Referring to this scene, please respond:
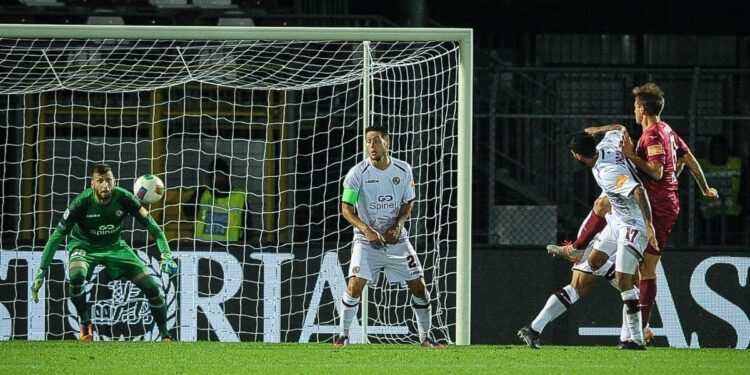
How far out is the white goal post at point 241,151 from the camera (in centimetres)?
1295

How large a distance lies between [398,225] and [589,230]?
4.71 ft

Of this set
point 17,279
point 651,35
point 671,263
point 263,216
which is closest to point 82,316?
point 17,279

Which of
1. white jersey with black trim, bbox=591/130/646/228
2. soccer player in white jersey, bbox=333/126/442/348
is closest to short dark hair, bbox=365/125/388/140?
soccer player in white jersey, bbox=333/126/442/348

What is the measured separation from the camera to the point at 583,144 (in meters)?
10.2

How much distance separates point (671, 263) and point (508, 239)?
7.14 ft

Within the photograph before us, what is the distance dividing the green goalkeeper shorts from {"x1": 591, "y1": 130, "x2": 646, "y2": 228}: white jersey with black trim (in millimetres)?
4382

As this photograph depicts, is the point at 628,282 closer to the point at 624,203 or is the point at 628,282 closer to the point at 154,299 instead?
the point at 624,203

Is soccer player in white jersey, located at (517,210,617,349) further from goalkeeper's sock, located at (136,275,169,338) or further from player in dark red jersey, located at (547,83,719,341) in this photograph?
goalkeeper's sock, located at (136,275,169,338)

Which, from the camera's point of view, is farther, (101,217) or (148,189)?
(101,217)

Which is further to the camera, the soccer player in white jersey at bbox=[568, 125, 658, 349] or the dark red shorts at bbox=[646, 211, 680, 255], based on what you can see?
the dark red shorts at bbox=[646, 211, 680, 255]

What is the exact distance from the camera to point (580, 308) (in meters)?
13.2

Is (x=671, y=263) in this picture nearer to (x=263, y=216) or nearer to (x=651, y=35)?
(x=263, y=216)

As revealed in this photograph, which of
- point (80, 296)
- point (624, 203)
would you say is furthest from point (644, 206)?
point (80, 296)

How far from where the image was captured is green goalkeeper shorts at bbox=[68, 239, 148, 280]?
12.4 metres
